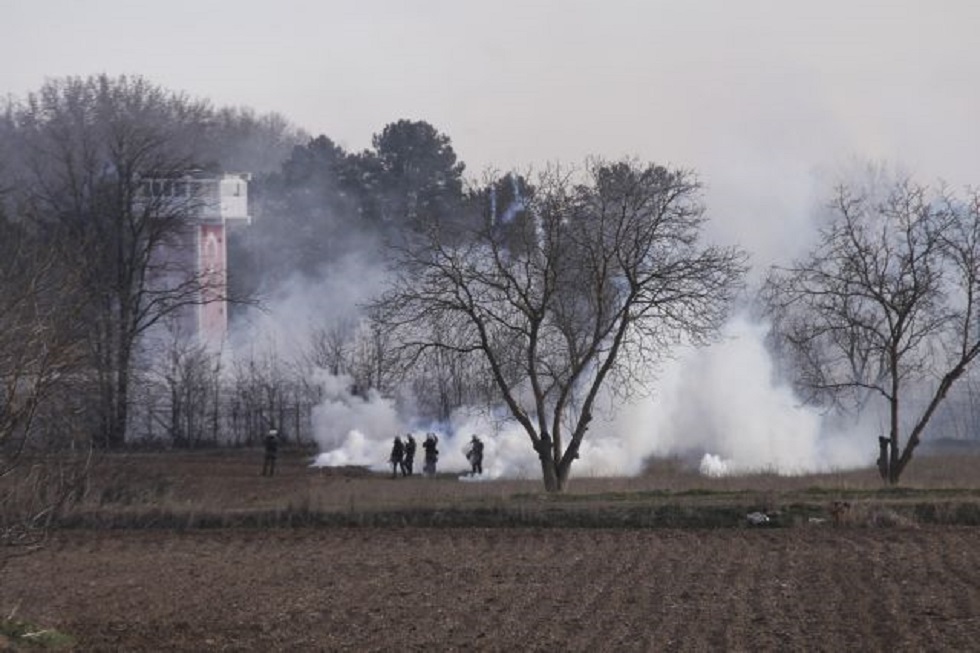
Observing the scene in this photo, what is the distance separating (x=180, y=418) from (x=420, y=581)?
38166 mm

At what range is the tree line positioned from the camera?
113 feet

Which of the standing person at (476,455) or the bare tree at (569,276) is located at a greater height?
the bare tree at (569,276)

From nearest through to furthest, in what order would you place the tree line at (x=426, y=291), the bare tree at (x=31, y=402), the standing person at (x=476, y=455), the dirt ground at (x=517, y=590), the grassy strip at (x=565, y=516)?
the bare tree at (x=31, y=402), the dirt ground at (x=517, y=590), the grassy strip at (x=565, y=516), the tree line at (x=426, y=291), the standing person at (x=476, y=455)

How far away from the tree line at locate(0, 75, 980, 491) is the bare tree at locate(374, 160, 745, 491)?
0.34ft

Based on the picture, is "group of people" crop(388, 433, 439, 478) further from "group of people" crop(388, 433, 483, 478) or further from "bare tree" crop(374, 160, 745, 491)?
"bare tree" crop(374, 160, 745, 491)

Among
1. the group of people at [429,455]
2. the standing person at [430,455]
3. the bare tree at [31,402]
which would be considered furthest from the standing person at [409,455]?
the bare tree at [31,402]

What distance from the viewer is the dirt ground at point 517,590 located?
17500mm

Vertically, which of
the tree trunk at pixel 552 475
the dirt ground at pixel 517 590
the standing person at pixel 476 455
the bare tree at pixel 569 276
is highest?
the bare tree at pixel 569 276

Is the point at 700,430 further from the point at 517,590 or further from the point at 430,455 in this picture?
the point at 517,590

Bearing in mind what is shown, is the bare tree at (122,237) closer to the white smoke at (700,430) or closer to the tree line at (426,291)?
the tree line at (426,291)

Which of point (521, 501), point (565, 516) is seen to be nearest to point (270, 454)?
point (521, 501)

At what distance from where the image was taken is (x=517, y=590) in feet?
69.3

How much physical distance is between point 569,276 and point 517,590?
1870 cm

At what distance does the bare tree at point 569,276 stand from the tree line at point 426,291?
0.10m
